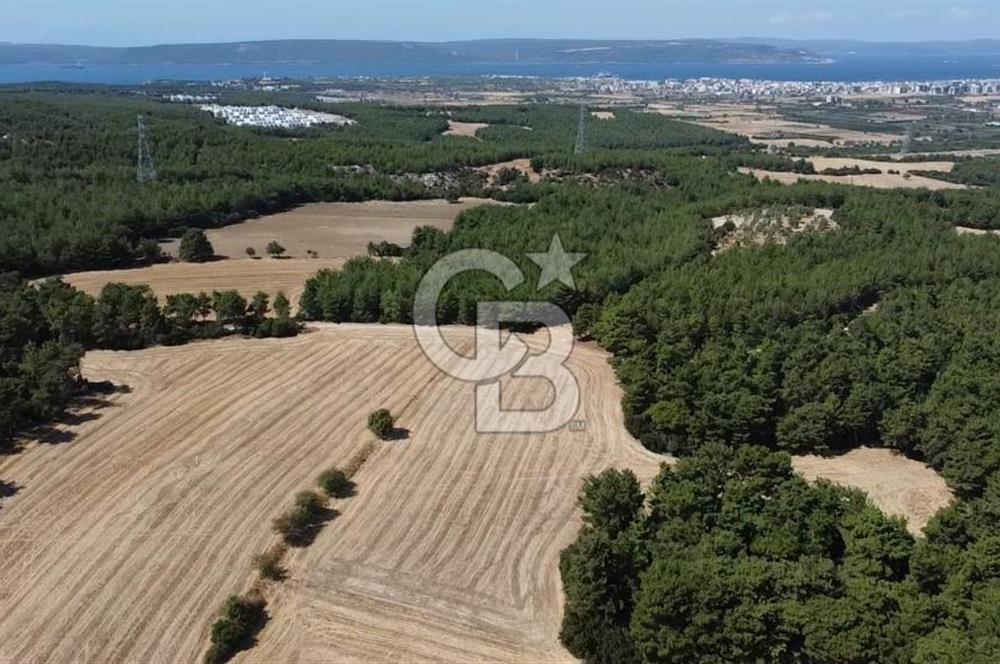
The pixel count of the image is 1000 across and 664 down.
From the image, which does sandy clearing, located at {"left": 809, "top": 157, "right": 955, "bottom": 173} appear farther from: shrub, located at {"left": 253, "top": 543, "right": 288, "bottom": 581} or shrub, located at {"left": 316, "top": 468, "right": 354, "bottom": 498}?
shrub, located at {"left": 253, "top": 543, "right": 288, "bottom": 581}

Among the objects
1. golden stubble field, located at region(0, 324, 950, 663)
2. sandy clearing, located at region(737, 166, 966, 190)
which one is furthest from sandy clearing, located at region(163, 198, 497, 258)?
sandy clearing, located at region(737, 166, 966, 190)

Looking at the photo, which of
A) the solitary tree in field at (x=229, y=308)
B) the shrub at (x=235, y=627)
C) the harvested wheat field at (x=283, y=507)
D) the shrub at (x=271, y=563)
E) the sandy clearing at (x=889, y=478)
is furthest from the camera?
the solitary tree in field at (x=229, y=308)

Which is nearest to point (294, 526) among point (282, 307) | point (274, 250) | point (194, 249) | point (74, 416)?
point (74, 416)

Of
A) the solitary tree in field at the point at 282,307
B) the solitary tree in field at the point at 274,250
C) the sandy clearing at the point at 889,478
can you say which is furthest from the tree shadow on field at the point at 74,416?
the sandy clearing at the point at 889,478

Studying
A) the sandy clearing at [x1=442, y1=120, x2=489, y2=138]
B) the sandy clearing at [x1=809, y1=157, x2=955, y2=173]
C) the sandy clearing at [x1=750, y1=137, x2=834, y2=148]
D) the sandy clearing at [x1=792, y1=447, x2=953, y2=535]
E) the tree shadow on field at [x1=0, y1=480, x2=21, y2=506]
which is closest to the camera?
the tree shadow on field at [x1=0, y1=480, x2=21, y2=506]

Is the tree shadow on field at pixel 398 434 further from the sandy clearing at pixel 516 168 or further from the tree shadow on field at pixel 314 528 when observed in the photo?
the sandy clearing at pixel 516 168

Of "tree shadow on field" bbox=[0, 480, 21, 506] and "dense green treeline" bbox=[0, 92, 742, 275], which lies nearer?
"tree shadow on field" bbox=[0, 480, 21, 506]

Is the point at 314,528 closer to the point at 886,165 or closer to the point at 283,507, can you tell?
the point at 283,507
